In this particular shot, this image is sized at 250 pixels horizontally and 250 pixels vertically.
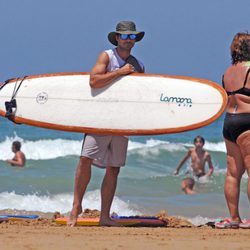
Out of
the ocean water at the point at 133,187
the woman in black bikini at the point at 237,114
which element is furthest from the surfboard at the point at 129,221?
the ocean water at the point at 133,187

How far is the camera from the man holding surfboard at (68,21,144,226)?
271 inches

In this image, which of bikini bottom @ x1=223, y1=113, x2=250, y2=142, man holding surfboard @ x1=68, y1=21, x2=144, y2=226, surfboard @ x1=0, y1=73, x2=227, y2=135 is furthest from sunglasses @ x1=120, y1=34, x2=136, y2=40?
bikini bottom @ x1=223, y1=113, x2=250, y2=142

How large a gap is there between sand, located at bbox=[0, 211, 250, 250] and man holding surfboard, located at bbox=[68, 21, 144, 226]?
46cm

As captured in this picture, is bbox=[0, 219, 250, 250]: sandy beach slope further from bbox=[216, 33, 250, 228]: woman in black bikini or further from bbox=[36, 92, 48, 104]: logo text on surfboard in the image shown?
bbox=[36, 92, 48, 104]: logo text on surfboard

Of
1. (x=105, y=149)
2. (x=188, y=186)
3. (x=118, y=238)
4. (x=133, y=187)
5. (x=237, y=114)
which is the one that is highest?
(x=237, y=114)

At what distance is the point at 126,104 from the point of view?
7152mm

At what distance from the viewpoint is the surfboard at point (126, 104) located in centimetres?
709

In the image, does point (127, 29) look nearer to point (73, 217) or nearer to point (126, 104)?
point (126, 104)

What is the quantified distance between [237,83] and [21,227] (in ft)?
6.52

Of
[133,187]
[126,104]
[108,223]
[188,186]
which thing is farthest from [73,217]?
[133,187]

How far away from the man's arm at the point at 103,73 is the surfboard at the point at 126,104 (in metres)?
0.08

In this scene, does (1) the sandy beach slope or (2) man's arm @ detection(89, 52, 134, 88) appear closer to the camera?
(1) the sandy beach slope

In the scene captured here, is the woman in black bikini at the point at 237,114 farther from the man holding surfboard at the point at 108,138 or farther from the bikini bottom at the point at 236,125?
the man holding surfboard at the point at 108,138

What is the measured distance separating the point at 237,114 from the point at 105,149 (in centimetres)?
106
